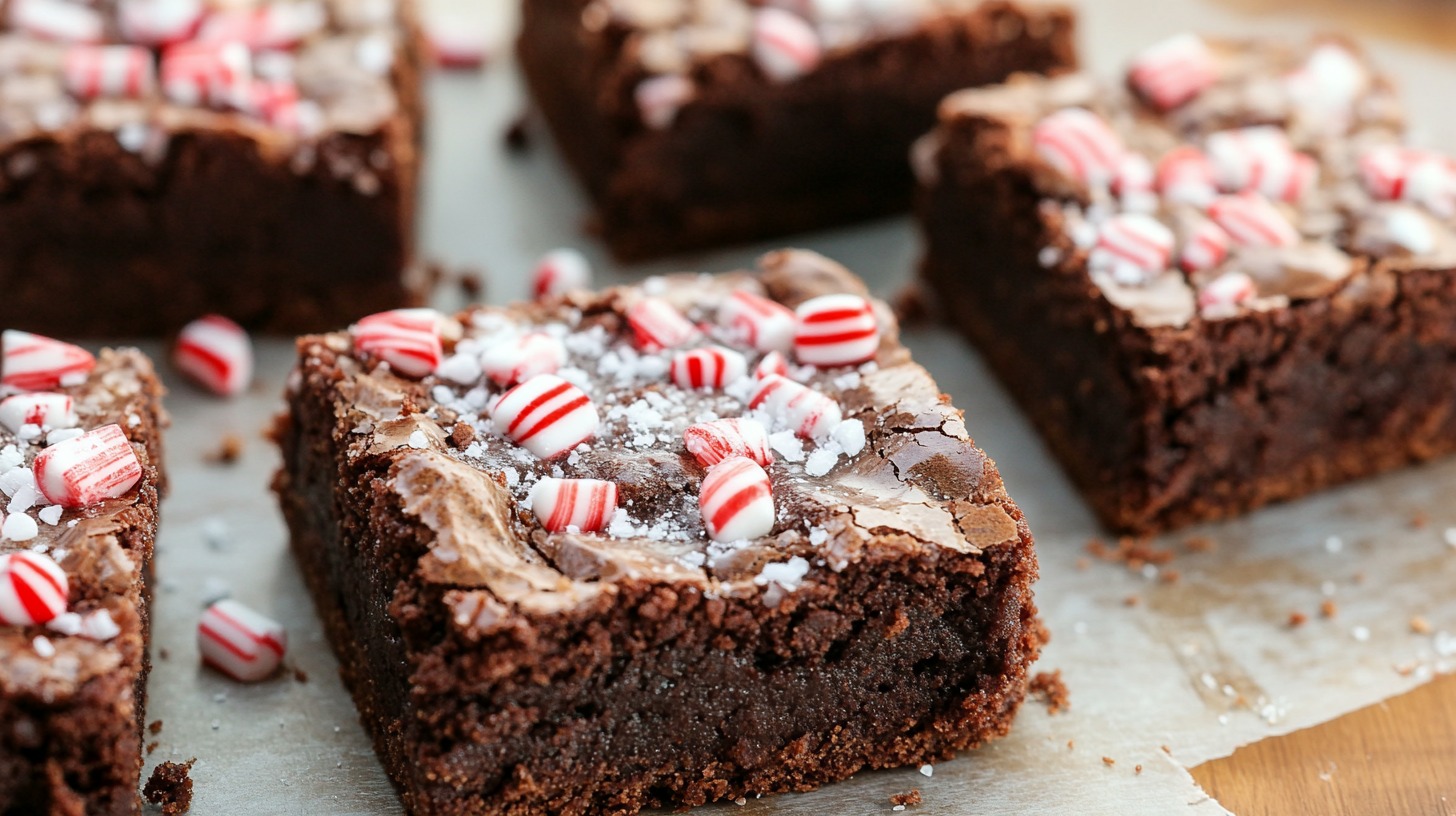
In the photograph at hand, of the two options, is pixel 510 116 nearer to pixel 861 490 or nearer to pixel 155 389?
pixel 155 389

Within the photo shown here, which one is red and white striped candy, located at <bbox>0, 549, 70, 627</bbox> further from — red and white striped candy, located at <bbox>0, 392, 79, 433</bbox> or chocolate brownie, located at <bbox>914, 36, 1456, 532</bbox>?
chocolate brownie, located at <bbox>914, 36, 1456, 532</bbox>

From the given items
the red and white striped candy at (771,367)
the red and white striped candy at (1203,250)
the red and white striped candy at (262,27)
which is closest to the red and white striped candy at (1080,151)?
the red and white striped candy at (1203,250)

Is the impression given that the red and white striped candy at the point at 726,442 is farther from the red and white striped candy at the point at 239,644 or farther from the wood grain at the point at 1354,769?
the wood grain at the point at 1354,769

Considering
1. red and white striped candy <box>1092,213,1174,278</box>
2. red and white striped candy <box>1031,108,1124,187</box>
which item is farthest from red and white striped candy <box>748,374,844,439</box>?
red and white striped candy <box>1031,108,1124,187</box>

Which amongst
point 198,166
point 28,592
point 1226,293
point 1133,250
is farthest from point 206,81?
point 1226,293

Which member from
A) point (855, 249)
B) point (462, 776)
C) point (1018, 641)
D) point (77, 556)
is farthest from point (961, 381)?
point (77, 556)
